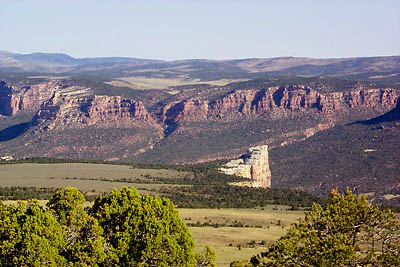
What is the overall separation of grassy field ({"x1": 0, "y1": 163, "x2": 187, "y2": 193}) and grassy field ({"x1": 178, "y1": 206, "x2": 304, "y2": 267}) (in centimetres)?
1548

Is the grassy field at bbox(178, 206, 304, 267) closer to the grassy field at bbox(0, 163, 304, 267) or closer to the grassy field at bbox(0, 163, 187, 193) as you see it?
the grassy field at bbox(0, 163, 304, 267)

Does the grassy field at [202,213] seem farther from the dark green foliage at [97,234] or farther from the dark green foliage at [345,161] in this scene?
the dark green foliage at [345,161]

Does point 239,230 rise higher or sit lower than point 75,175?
higher

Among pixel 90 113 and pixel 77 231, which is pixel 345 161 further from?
pixel 77 231

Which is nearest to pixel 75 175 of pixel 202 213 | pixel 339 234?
pixel 202 213

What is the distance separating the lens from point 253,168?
10381cm

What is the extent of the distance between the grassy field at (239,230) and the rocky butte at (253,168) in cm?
2557

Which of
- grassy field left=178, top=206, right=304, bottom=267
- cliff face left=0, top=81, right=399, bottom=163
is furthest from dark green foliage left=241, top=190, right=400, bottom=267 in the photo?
cliff face left=0, top=81, right=399, bottom=163

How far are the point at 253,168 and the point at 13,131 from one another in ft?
309

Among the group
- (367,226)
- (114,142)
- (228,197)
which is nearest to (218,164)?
(228,197)

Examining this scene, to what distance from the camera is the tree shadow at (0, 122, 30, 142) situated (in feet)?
558

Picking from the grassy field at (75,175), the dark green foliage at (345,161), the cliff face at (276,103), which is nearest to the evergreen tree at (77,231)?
the grassy field at (75,175)

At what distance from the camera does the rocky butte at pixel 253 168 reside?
10181 centimetres

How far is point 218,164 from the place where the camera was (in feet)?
360
